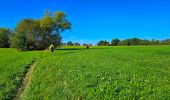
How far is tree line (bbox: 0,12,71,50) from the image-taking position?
81.7m

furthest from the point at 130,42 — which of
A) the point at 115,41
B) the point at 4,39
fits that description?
the point at 4,39

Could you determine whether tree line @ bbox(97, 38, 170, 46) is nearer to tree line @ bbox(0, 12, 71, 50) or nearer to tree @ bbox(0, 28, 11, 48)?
tree @ bbox(0, 28, 11, 48)

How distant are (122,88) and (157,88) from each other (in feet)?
6.19

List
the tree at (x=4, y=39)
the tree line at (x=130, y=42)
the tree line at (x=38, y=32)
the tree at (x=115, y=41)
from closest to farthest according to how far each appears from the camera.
→ 1. the tree line at (x=38, y=32)
2. the tree at (x=4, y=39)
3. the tree line at (x=130, y=42)
4. the tree at (x=115, y=41)

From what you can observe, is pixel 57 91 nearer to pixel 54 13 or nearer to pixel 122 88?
pixel 122 88

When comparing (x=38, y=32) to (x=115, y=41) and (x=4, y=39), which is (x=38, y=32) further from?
(x=115, y=41)

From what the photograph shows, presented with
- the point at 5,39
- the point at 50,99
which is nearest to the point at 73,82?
the point at 50,99

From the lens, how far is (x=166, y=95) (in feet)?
53.2

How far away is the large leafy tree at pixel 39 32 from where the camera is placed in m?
81.7

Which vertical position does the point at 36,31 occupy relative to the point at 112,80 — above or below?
above

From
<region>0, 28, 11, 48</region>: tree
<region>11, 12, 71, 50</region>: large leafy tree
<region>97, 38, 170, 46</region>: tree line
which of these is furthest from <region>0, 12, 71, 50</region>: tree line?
<region>97, 38, 170, 46</region>: tree line

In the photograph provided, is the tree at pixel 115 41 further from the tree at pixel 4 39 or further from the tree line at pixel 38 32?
the tree line at pixel 38 32

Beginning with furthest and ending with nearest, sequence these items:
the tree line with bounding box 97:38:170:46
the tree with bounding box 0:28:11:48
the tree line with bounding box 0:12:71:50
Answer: the tree line with bounding box 97:38:170:46 < the tree with bounding box 0:28:11:48 < the tree line with bounding box 0:12:71:50

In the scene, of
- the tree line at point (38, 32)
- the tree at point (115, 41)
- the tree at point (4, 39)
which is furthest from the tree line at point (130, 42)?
the tree line at point (38, 32)
